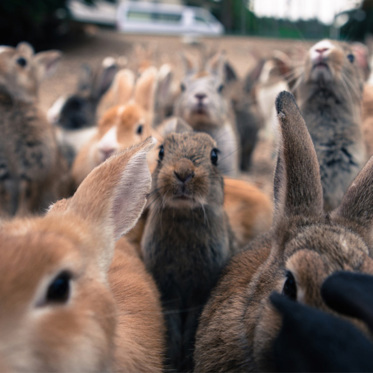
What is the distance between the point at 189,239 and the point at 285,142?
3.38ft

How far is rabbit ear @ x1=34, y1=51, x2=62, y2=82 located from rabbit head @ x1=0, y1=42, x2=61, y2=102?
31 mm

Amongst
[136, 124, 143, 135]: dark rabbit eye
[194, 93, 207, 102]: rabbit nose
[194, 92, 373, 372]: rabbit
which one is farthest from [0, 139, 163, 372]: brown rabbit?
[194, 93, 207, 102]: rabbit nose

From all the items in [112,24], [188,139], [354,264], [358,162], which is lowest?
[112,24]

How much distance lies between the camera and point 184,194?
8.27ft

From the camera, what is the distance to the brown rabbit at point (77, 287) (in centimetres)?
116

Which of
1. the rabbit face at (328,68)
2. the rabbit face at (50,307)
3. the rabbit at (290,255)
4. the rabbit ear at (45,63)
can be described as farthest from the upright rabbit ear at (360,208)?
the rabbit ear at (45,63)

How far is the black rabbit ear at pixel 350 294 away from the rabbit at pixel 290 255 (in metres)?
0.09

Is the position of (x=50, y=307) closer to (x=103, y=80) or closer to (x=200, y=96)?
(x=200, y=96)

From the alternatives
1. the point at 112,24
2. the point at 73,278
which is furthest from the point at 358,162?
the point at 112,24

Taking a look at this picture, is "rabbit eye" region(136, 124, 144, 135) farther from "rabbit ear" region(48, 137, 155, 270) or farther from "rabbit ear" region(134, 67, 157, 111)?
"rabbit ear" region(48, 137, 155, 270)

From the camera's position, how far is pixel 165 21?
22109 millimetres

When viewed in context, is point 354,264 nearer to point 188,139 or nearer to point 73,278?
point 73,278

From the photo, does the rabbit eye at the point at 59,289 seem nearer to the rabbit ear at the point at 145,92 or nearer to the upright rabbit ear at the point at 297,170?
the upright rabbit ear at the point at 297,170

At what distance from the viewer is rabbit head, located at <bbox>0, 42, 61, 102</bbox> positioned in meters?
4.28
